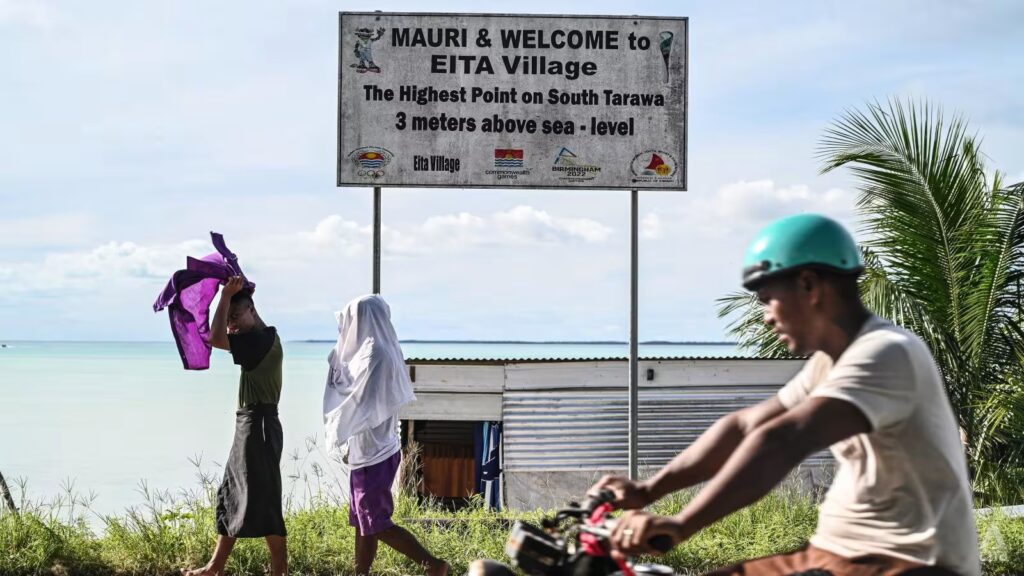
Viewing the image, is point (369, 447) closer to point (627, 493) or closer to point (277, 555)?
point (277, 555)

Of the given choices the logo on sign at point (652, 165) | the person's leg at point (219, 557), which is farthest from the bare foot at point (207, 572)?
the logo on sign at point (652, 165)

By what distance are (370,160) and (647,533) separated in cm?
645

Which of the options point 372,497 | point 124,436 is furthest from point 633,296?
point 124,436

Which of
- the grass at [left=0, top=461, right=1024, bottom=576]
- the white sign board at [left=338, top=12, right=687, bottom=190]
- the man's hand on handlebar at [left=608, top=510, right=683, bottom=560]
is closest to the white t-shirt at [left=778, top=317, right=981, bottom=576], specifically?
the man's hand on handlebar at [left=608, top=510, right=683, bottom=560]

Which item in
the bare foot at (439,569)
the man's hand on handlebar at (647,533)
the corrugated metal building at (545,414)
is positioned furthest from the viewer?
the corrugated metal building at (545,414)

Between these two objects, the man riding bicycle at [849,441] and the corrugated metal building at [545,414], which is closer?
the man riding bicycle at [849,441]

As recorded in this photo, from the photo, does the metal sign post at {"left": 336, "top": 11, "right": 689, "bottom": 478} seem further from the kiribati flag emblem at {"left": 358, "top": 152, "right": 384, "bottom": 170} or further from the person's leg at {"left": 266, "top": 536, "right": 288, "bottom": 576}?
the person's leg at {"left": 266, "top": 536, "right": 288, "bottom": 576}

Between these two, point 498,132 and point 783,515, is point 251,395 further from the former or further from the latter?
point 783,515

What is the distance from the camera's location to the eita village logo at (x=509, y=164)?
864cm

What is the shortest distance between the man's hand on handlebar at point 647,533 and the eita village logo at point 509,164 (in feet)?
20.6

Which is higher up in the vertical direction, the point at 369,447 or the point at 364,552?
the point at 369,447

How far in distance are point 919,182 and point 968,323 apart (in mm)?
1638

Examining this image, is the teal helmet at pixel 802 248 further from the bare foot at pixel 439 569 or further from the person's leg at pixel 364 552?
the person's leg at pixel 364 552

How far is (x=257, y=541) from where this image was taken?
7.54 m
